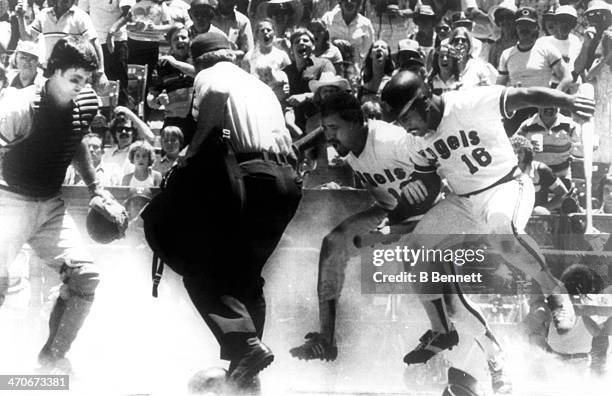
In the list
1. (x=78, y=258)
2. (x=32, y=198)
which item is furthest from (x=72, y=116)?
(x=78, y=258)

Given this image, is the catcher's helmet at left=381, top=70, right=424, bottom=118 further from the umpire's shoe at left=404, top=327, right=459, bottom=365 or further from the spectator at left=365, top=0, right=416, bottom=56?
the umpire's shoe at left=404, top=327, right=459, bottom=365

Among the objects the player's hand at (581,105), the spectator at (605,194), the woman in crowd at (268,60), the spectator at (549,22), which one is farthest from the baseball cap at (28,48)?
the spectator at (605,194)

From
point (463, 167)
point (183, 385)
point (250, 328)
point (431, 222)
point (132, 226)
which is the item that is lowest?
point (183, 385)

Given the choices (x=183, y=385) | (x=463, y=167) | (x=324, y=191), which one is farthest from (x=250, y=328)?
(x=463, y=167)

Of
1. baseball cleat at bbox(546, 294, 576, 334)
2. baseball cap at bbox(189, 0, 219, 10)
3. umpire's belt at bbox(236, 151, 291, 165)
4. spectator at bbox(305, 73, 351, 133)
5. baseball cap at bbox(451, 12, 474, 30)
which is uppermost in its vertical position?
baseball cap at bbox(451, 12, 474, 30)

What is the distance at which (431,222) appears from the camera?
489cm

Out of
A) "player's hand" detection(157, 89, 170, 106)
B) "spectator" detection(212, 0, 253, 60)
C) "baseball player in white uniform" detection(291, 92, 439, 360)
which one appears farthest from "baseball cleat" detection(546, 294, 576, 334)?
"player's hand" detection(157, 89, 170, 106)

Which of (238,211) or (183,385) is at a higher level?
(238,211)

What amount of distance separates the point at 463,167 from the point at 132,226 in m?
2.01

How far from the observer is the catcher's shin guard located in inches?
194

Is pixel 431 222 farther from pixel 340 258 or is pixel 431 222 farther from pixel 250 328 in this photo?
pixel 250 328

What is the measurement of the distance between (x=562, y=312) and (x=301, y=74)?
2.15 meters

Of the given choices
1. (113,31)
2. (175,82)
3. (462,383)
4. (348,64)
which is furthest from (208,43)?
(462,383)

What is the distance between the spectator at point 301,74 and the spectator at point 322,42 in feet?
0.09
